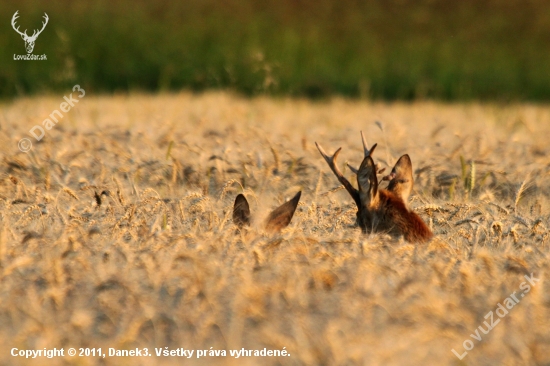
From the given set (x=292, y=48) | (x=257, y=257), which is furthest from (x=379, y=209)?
(x=292, y=48)

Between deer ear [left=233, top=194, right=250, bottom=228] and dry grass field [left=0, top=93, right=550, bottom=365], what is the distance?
0.04 metres

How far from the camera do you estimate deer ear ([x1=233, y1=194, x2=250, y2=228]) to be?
2939mm

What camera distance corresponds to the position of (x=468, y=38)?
12.1 m

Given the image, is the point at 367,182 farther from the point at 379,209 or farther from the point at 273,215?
the point at 273,215

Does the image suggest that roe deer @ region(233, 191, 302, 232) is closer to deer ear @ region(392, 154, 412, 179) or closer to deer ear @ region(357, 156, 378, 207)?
deer ear @ region(357, 156, 378, 207)

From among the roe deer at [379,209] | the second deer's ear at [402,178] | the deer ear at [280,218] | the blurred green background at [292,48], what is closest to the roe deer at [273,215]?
the deer ear at [280,218]

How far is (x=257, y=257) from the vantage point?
243 centimetres

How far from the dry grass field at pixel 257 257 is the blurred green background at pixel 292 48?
4.00 meters

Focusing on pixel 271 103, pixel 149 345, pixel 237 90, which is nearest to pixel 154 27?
pixel 237 90

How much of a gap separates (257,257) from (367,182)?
0.60 metres

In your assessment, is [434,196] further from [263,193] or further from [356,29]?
[356,29]

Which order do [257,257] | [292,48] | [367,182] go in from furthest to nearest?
[292,48] → [367,182] → [257,257]

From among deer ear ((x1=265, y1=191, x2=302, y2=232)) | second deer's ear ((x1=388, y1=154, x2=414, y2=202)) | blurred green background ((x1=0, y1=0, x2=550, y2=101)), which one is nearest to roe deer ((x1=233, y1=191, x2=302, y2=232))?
deer ear ((x1=265, y1=191, x2=302, y2=232))

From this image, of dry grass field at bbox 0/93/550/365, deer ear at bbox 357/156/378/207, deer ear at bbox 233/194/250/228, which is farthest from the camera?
deer ear at bbox 233/194/250/228
